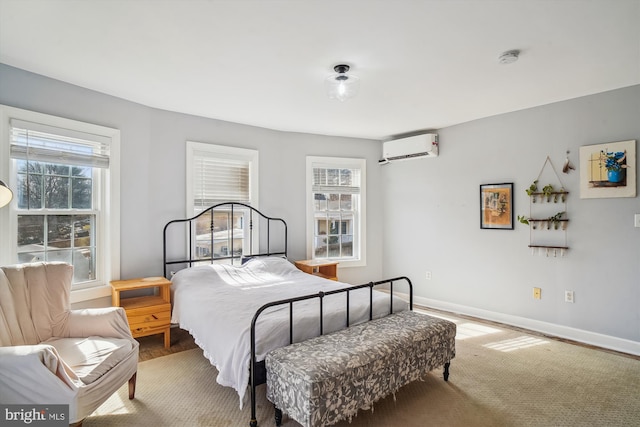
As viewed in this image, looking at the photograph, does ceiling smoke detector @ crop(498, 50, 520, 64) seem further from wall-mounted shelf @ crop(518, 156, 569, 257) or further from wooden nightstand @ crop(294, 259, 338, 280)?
wooden nightstand @ crop(294, 259, 338, 280)

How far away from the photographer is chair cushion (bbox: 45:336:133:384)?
75.4 inches

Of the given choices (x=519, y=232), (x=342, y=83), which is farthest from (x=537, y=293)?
(x=342, y=83)

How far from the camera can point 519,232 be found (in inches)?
153

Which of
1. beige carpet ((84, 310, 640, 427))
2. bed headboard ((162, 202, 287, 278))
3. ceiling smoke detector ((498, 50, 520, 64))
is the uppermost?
ceiling smoke detector ((498, 50, 520, 64))

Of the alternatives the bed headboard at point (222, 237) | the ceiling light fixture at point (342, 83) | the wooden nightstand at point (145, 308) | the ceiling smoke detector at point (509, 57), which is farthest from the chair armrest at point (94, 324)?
the ceiling smoke detector at point (509, 57)

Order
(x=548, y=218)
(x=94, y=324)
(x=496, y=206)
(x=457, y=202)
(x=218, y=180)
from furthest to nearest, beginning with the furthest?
(x=457, y=202) < (x=218, y=180) < (x=496, y=206) < (x=548, y=218) < (x=94, y=324)

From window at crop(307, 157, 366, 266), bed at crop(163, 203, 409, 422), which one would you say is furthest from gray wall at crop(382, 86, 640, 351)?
bed at crop(163, 203, 409, 422)

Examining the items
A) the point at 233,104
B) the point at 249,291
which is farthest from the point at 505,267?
the point at 233,104

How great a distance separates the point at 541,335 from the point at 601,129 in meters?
2.18

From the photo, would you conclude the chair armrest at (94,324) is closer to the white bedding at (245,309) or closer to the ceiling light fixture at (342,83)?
the white bedding at (245,309)

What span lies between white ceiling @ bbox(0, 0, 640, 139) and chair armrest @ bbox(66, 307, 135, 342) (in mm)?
1870

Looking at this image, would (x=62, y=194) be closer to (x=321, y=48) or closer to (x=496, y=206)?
(x=321, y=48)

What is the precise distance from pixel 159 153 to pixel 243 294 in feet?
6.25

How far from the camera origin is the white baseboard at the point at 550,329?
3184 mm
